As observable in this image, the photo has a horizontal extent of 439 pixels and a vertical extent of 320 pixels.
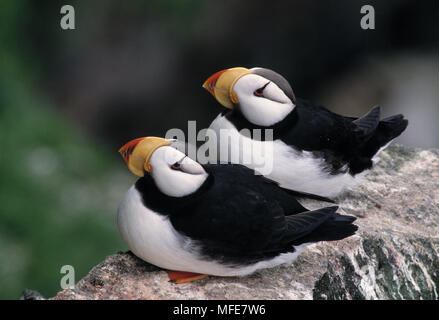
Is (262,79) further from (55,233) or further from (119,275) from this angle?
(55,233)

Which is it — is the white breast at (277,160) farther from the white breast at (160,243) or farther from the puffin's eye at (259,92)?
the white breast at (160,243)

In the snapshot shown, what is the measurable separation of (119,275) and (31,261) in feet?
8.35

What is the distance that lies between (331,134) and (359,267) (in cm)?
78

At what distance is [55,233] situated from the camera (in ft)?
18.1

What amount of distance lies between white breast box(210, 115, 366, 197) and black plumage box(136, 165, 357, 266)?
0.53m

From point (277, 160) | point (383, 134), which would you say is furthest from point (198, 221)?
point (383, 134)

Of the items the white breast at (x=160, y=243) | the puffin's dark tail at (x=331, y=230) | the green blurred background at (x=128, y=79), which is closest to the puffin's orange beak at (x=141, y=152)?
the white breast at (x=160, y=243)

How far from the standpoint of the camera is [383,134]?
3986mm

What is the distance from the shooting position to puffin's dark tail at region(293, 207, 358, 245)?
2957 millimetres

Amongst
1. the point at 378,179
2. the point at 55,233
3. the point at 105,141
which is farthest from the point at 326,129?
the point at 105,141

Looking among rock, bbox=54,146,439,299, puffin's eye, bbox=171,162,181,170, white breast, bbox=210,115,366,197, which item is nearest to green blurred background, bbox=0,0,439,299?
white breast, bbox=210,115,366,197

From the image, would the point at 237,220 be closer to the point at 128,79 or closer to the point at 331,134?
the point at 331,134

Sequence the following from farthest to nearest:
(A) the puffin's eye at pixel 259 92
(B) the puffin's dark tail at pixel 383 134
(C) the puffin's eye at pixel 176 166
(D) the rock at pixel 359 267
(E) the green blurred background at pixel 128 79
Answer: (E) the green blurred background at pixel 128 79, (B) the puffin's dark tail at pixel 383 134, (A) the puffin's eye at pixel 259 92, (D) the rock at pixel 359 267, (C) the puffin's eye at pixel 176 166

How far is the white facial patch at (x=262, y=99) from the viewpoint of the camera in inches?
138
